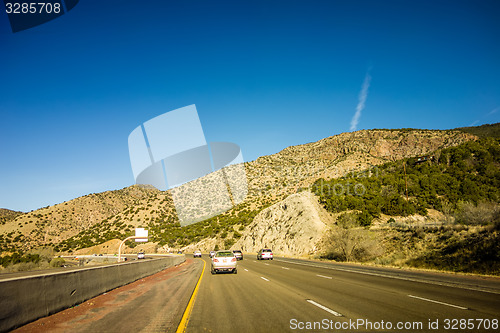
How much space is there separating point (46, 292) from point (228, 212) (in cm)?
7651

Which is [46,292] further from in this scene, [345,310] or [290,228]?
[290,228]

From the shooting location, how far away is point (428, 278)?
15.1 meters

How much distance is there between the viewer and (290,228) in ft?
168

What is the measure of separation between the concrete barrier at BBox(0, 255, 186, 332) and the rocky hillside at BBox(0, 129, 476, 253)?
166 feet

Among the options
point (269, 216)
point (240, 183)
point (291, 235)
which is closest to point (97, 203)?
point (240, 183)

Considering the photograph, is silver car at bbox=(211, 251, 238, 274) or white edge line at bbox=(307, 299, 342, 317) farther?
silver car at bbox=(211, 251, 238, 274)

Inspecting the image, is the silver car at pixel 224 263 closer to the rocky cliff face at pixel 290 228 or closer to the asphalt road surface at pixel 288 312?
the asphalt road surface at pixel 288 312

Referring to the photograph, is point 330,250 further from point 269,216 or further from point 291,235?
point 269,216

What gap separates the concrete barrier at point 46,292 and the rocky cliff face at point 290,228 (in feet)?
114

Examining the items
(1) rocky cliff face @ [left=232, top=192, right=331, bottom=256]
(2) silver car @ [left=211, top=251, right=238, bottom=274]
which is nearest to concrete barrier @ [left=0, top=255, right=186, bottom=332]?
(2) silver car @ [left=211, top=251, right=238, bottom=274]

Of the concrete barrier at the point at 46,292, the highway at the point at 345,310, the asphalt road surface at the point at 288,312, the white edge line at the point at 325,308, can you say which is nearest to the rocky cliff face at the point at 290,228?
the highway at the point at 345,310

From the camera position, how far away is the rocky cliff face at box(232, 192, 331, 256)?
45247 mm

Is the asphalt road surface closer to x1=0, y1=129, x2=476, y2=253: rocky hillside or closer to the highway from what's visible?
the highway

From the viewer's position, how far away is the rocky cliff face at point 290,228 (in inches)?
1781
